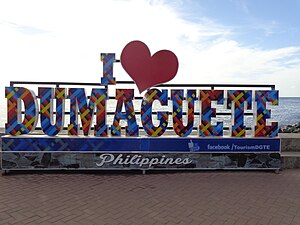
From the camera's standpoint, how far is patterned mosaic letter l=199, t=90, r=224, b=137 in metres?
7.00

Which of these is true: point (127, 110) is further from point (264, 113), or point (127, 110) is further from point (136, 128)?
point (264, 113)

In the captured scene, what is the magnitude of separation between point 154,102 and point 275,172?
12.6 ft

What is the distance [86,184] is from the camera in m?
5.91

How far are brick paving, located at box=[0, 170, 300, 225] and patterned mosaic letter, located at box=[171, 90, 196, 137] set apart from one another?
1157 mm

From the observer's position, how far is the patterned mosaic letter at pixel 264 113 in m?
7.05

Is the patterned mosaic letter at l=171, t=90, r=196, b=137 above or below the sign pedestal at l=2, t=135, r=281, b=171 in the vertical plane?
above

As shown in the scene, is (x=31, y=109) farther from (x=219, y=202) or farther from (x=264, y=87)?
(x=264, y=87)

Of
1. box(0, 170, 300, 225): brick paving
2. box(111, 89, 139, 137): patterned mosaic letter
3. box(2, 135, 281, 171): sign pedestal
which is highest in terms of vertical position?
box(111, 89, 139, 137): patterned mosaic letter

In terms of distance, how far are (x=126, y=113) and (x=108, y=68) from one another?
131 cm

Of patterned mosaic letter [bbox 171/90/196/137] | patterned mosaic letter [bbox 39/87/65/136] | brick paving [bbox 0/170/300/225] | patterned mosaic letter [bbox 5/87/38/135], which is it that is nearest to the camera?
brick paving [bbox 0/170/300/225]

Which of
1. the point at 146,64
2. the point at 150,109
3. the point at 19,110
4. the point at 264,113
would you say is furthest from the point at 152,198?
the point at 19,110

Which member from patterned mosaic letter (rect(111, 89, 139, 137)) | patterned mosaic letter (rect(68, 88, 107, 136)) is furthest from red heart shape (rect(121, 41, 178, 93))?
patterned mosaic letter (rect(68, 88, 107, 136))

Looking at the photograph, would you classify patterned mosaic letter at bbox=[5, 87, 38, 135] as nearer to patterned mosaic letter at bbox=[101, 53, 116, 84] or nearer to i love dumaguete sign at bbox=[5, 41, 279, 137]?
i love dumaguete sign at bbox=[5, 41, 279, 137]

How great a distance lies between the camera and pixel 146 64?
683 cm
